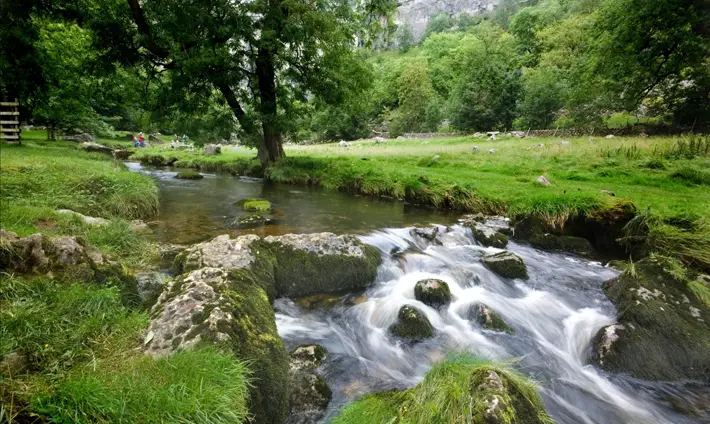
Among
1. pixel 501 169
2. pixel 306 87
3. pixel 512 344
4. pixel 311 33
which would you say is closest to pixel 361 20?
pixel 311 33

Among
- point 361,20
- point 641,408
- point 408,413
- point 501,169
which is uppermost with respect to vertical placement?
point 361,20

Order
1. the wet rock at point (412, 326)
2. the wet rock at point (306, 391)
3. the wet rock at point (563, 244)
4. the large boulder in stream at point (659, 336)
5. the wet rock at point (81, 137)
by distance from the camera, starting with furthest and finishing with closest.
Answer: the wet rock at point (81, 137) → the wet rock at point (563, 244) → the wet rock at point (412, 326) → the large boulder in stream at point (659, 336) → the wet rock at point (306, 391)

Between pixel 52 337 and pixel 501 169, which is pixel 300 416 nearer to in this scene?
pixel 52 337

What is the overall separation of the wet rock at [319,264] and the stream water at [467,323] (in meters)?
0.32

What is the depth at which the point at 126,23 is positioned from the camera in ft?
63.9

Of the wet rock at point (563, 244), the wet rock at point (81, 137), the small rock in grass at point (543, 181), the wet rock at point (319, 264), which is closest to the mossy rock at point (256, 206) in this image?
the wet rock at point (319, 264)

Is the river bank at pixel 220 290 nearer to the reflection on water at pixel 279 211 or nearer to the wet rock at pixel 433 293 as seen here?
the wet rock at pixel 433 293

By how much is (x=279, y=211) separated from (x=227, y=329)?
412 inches

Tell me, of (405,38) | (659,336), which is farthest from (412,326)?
(405,38)

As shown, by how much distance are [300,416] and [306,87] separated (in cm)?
2055

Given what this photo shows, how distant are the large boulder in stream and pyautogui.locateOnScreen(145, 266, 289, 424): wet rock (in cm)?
587

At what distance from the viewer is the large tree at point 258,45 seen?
18.2 metres

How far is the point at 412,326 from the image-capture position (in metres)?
6.71

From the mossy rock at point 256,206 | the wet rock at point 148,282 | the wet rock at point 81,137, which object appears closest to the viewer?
the wet rock at point 148,282
